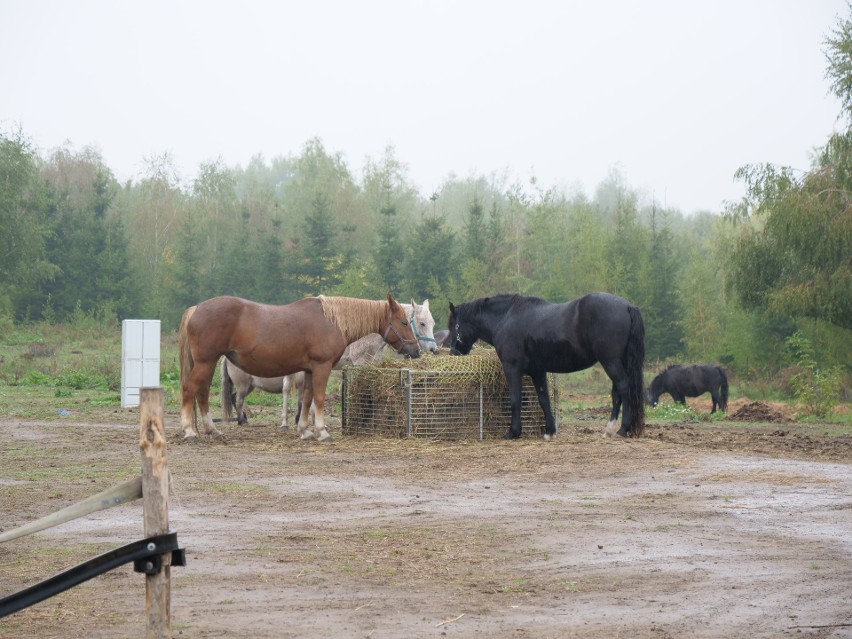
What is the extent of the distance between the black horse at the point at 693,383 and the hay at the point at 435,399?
1164 centimetres

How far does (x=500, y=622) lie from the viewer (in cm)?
576

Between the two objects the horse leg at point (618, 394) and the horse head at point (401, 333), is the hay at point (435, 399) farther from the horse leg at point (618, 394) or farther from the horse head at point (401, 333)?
the horse leg at point (618, 394)

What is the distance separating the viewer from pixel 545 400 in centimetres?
1574

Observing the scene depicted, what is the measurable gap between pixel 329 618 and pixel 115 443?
32.7 ft

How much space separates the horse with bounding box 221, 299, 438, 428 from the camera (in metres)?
16.6

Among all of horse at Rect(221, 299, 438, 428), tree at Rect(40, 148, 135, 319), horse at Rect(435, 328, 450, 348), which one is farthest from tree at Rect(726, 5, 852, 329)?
tree at Rect(40, 148, 135, 319)

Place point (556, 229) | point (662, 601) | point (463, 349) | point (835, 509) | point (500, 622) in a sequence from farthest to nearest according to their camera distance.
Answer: point (556, 229), point (463, 349), point (835, 509), point (662, 601), point (500, 622)

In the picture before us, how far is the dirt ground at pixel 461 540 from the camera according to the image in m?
5.87

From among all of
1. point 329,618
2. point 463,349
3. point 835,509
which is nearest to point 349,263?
point 463,349

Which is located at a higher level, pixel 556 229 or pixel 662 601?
pixel 556 229

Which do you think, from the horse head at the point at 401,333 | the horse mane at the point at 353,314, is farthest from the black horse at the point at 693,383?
the horse mane at the point at 353,314

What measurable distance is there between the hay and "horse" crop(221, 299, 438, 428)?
0.65 meters

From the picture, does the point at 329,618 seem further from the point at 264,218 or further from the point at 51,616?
the point at 264,218

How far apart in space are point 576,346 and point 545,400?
0.96m
